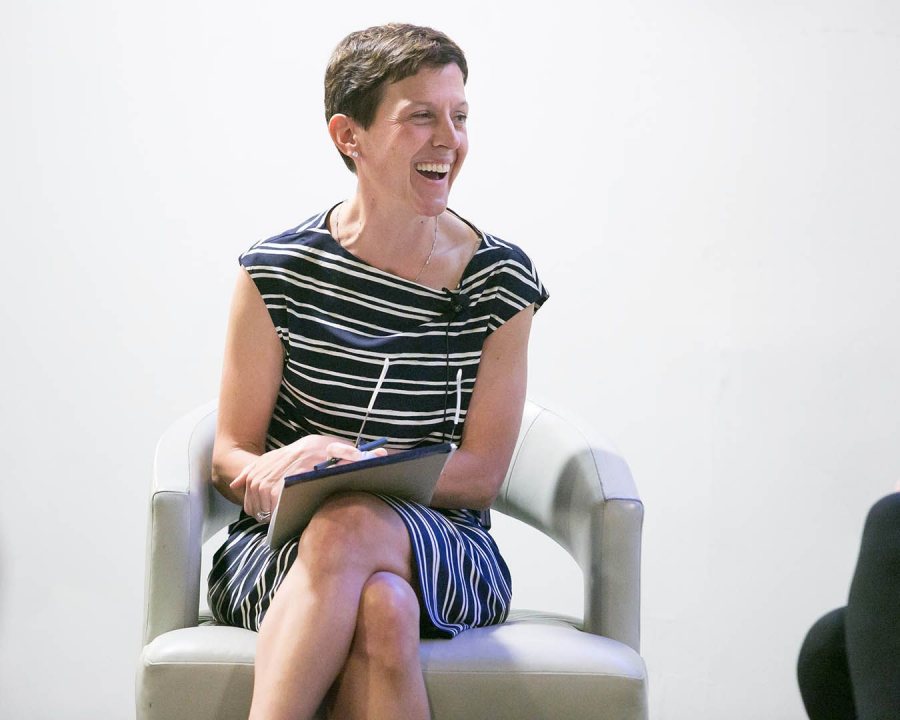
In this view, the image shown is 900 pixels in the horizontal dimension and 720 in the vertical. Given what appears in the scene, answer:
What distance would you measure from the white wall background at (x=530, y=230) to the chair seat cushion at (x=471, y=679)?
112 cm

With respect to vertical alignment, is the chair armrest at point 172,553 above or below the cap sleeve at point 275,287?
below

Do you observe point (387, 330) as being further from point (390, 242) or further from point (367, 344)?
point (390, 242)

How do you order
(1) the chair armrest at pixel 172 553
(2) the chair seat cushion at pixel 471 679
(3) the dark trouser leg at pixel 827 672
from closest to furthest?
1. (3) the dark trouser leg at pixel 827 672
2. (2) the chair seat cushion at pixel 471 679
3. (1) the chair armrest at pixel 172 553

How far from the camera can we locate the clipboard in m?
1.48

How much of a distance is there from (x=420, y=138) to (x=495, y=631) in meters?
0.73

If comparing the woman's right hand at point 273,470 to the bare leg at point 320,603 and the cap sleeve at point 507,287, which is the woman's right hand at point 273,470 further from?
the cap sleeve at point 507,287

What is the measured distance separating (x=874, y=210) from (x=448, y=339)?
1.29 metres

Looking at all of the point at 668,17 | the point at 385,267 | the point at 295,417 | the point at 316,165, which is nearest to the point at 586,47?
the point at 668,17

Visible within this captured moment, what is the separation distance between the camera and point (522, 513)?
6.79ft

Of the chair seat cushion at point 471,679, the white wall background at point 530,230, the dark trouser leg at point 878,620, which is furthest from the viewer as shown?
the white wall background at point 530,230

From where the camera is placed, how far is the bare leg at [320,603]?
1432mm

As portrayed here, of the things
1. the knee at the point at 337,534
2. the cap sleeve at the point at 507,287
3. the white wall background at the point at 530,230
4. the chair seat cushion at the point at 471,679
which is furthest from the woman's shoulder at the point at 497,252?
the white wall background at the point at 530,230

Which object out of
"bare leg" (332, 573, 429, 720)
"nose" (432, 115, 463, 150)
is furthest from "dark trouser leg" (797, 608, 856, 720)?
"nose" (432, 115, 463, 150)

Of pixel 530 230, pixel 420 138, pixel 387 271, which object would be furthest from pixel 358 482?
pixel 530 230
